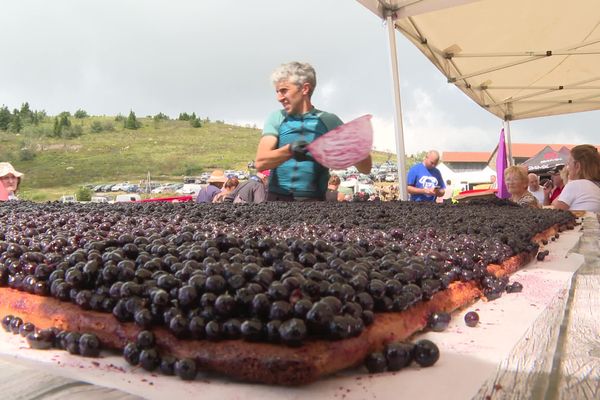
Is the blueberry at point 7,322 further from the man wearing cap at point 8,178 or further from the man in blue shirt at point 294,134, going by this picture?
the man wearing cap at point 8,178

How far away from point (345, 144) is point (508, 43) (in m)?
4.35

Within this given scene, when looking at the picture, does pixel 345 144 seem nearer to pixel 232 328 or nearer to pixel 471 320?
pixel 471 320

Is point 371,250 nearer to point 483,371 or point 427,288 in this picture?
point 427,288

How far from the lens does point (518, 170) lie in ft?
11.9

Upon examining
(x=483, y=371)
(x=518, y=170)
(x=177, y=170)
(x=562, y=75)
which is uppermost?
(x=177, y=170)

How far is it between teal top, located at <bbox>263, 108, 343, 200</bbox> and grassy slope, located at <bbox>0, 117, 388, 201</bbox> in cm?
3957

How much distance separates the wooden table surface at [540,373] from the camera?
46cm

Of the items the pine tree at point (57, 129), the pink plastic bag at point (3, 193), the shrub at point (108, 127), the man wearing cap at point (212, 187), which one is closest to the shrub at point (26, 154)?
the pine tree at point (57, 129)

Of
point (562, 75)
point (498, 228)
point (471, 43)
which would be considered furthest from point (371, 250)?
point (562, 75)

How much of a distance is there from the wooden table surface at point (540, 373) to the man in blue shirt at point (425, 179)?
360cm

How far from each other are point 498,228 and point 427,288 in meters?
0.89

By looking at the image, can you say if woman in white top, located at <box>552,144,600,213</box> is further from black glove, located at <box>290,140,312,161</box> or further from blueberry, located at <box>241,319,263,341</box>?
blueberry, located at <box>241,319,263,341</box>

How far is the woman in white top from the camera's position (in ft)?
10.7

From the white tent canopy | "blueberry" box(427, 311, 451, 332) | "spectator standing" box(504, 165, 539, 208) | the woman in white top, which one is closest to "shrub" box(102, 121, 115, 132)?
the white tent canopy
